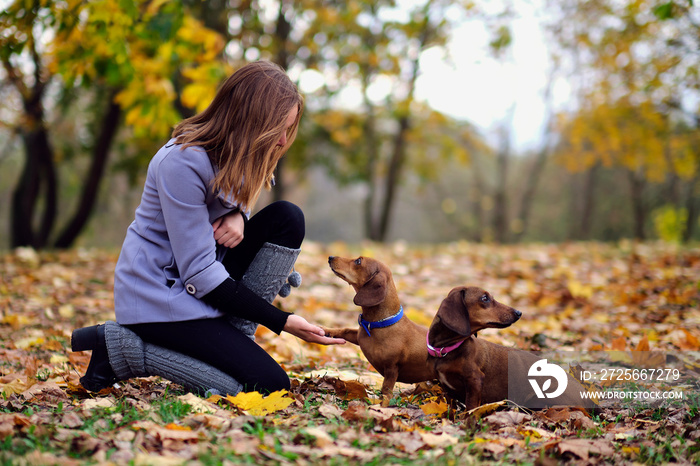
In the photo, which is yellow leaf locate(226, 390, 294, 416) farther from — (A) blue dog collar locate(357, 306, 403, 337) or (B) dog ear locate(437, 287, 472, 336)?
(B) dog ear locate(437, 287, 472, 336)

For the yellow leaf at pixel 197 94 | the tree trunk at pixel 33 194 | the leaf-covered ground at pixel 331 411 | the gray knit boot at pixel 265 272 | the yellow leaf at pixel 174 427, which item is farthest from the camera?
the tree trunk at pixel 33 194

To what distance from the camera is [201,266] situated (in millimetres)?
2688

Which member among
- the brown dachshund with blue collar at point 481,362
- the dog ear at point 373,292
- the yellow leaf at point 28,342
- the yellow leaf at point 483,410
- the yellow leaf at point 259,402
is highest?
the dog ear at point 373,292

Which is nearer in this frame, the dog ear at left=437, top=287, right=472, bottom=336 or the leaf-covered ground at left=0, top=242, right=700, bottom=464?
the leaf-covered ground at left=0, top=242, right=700, bottom=464

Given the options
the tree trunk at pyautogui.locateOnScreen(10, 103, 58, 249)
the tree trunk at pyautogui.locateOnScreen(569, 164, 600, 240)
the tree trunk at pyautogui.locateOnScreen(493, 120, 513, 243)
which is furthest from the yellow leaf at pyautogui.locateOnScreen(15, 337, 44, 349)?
the tree trunk at pyautogui.locateOnScreen(569, 164, 600, 240)

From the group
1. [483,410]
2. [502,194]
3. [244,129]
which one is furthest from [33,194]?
[502,194]

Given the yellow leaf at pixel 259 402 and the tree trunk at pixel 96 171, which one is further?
the tree trunk at pixel 96 171

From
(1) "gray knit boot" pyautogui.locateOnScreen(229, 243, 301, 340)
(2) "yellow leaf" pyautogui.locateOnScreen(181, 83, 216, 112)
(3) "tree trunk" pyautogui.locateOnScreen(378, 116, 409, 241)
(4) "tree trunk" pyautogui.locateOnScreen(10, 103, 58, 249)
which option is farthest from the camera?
(3) "tree trunk" pyautogui.locateOnScreen(378, 116, 409, 241)

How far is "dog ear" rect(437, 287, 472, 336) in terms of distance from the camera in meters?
2.71

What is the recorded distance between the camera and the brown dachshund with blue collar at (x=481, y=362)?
9.07 feet

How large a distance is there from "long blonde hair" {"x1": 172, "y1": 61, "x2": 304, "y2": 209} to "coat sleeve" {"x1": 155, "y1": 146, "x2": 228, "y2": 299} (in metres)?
0.10

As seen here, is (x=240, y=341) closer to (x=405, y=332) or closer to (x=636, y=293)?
(x=405, y=332)

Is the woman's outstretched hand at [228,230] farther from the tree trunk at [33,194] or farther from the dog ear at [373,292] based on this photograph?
the tree trunk at [33,194]

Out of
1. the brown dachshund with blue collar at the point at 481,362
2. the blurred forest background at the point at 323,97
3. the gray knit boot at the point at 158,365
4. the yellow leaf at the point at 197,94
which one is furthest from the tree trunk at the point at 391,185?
the gray knit boot at the point at 158,365
